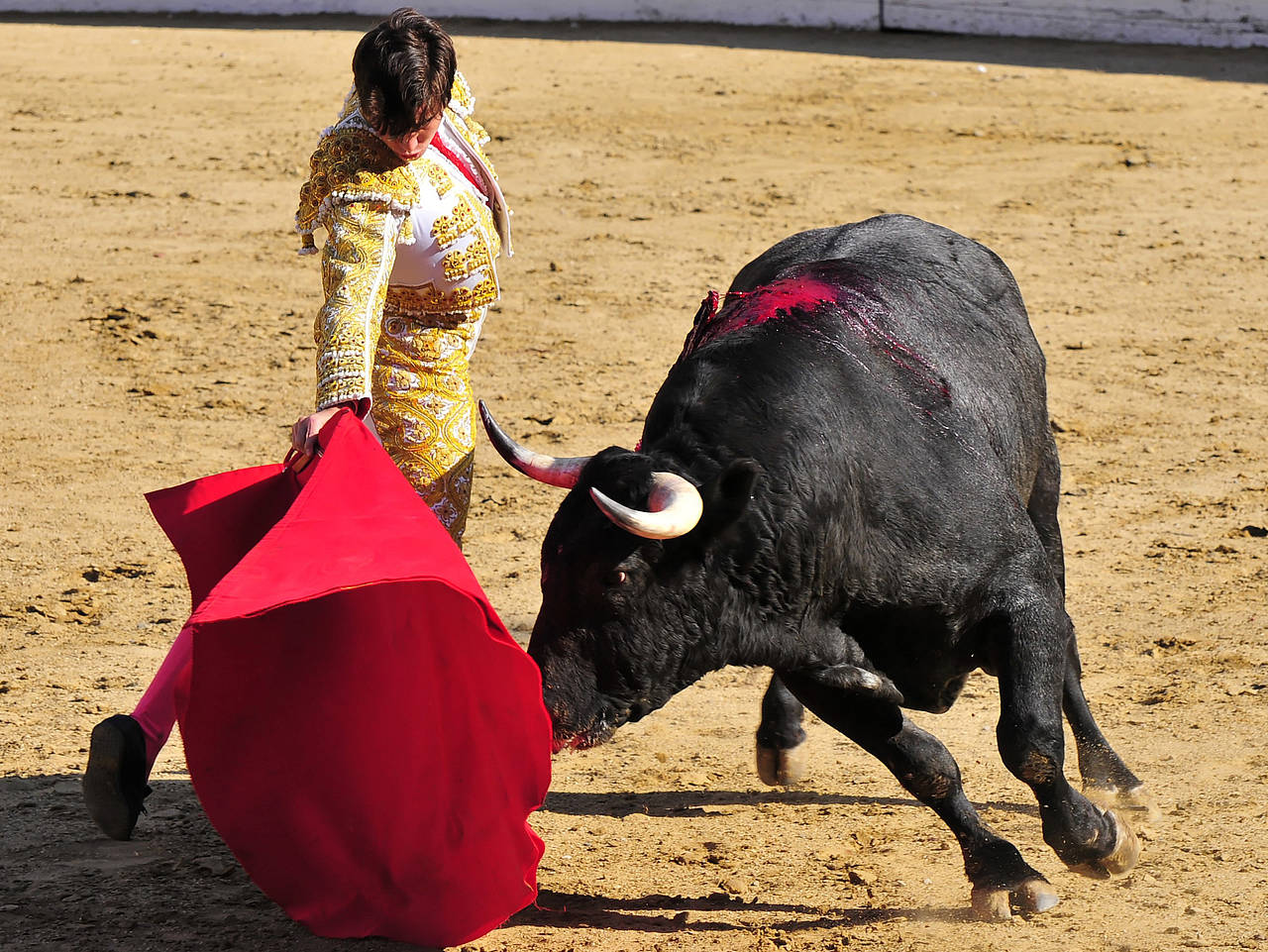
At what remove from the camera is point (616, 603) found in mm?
2787

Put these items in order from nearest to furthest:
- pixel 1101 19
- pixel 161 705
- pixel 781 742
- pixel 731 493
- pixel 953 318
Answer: pixel 731 493 < pixel 161 705 < pixel 953 318 < pixel 781 742 < pixel 1101 19

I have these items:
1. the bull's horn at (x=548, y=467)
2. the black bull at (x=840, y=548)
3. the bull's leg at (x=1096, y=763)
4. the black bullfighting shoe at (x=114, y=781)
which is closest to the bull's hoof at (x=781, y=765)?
the black bull at (x=840, y=548)

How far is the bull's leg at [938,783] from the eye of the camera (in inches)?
124

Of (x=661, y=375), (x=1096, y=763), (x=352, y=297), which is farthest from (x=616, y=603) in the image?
(x=661, y=375)

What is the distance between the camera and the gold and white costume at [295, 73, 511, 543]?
2953 mm

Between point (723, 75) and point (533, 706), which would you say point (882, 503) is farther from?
point (723, 75)

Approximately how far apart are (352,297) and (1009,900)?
5.84 ft

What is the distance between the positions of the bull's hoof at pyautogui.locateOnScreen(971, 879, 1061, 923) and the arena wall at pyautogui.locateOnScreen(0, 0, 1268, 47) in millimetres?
10823

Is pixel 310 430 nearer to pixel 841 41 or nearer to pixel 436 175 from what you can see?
pixel 436 175

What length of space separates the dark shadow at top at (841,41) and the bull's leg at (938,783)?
377 inches

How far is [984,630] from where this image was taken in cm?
321

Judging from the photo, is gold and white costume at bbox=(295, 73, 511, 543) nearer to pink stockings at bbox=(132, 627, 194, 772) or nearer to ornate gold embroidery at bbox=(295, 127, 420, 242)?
ornate gold embroidery at bbox=(295, 127, 420, 242)

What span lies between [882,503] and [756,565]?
1.02 ft

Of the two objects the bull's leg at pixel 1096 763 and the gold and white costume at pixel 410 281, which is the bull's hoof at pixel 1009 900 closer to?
the bull's leg at pixel 1096 763
